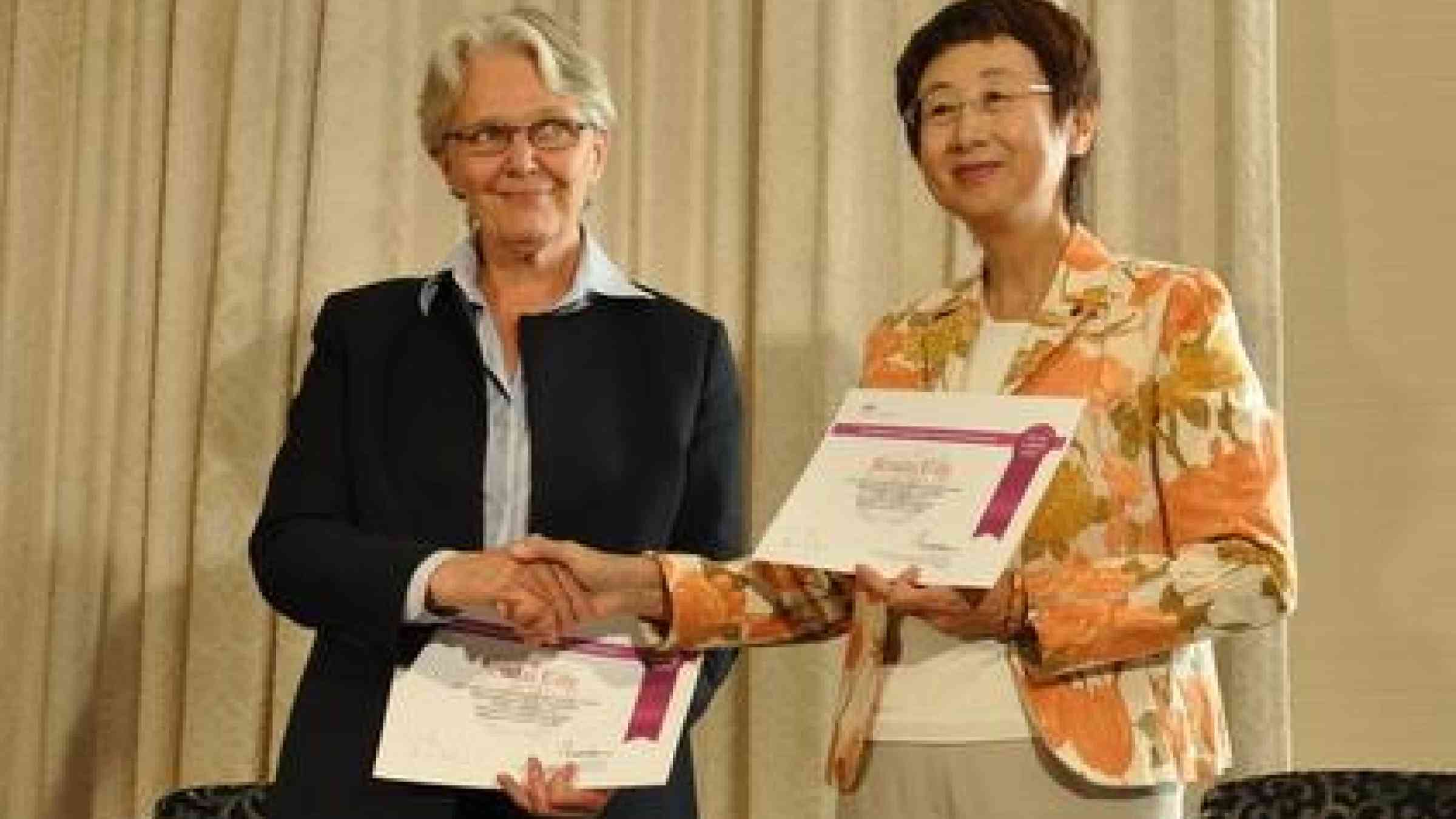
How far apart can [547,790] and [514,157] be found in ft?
2.46

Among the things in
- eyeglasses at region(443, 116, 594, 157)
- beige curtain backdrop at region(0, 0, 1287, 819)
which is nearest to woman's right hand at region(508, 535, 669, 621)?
eyeglasses at region(443, 116, 594, 157)

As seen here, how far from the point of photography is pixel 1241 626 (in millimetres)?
1891

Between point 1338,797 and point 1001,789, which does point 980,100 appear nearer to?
point 1001,789

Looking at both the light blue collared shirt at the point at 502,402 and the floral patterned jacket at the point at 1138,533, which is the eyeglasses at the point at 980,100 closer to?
the floral patterned jacket at the point at 1138,533

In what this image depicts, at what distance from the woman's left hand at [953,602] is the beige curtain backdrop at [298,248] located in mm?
1199

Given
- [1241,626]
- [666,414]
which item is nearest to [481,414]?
[666,414]

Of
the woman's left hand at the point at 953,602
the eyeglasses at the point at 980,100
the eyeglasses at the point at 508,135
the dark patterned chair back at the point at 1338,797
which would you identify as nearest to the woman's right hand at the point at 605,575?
the woman's left hand at the point at 953,602

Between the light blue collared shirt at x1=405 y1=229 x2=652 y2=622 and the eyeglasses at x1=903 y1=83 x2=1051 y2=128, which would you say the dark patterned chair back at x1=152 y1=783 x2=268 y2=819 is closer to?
the light blue collared shirt at x1=405 y1=229 x2=652 y2=622

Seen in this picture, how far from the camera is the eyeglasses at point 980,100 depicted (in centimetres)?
209

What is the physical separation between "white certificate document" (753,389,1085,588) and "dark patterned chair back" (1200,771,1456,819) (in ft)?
3.14

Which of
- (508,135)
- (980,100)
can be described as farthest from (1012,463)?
(508,135)

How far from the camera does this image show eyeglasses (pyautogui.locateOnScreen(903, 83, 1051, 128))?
6.87ft

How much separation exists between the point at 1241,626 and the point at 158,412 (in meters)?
2.31

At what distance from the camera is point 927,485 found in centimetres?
196
